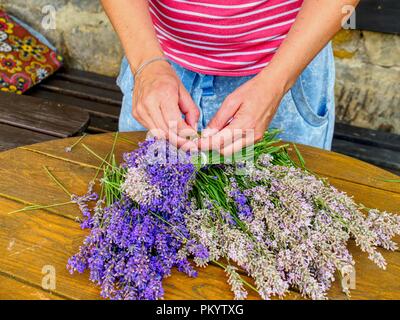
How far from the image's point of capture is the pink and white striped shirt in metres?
1.32

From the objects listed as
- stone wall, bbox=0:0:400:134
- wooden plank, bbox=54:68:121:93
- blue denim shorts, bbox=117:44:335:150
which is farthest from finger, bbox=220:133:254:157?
wooden plank, bbox=54:68:121:93

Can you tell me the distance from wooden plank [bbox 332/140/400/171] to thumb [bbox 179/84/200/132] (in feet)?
4.76

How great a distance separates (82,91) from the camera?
2805mm

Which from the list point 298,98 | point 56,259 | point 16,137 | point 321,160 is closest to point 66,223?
point 56,259

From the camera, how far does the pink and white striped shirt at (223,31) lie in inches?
52.1

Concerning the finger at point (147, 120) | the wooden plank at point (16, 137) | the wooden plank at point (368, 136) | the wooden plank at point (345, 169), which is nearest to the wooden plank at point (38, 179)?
the finger at point (147, 120)

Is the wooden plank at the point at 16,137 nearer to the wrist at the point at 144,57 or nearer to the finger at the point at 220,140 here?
the wrist at the point at 144,57

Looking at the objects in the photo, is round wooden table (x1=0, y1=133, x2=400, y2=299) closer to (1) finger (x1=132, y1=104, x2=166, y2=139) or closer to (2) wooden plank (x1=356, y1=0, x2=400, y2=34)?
(1) finger (x1=132, y1=104, x2=166, y2=139)

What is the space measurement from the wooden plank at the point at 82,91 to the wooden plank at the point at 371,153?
1204 millimetres

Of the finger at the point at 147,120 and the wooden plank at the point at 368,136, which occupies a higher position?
the finger at the point at 147,120

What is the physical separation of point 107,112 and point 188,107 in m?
1.63

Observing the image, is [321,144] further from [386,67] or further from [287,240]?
[386,67]

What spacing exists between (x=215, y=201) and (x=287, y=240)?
0.56 ft

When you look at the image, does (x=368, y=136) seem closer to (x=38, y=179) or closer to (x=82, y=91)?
(x=82, y=91)
